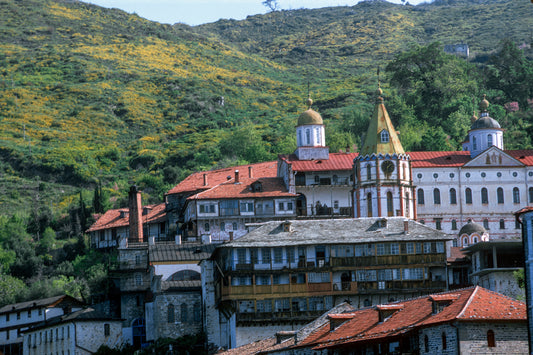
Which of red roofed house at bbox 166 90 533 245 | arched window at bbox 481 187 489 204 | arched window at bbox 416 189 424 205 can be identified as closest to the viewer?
red roofed house at bbox 166 90 533 245

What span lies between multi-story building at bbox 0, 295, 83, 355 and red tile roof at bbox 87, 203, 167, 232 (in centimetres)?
1380

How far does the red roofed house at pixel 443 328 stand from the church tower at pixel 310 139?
46.0 metres

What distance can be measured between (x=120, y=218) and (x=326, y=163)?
2343 cm

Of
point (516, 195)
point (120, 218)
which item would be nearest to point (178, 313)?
point (120, 218)

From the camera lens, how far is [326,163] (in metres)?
107

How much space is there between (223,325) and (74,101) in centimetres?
10815

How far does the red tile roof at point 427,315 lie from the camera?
190ft

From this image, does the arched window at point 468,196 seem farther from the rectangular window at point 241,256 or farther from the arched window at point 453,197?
the rectangular window at point 241,256

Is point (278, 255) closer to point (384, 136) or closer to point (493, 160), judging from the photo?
point (384, 136)

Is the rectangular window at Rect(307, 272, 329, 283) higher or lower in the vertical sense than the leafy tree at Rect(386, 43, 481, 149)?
lower

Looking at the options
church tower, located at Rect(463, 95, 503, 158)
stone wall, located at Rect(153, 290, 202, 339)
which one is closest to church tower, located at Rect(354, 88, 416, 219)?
church tower, located at Rect(463, 95, 503, 158)

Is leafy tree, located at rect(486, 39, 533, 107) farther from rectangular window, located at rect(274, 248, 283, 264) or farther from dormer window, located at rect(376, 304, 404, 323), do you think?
dormer window, located at rect(376, 304, 404, 323)

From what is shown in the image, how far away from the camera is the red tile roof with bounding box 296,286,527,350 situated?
57906mm

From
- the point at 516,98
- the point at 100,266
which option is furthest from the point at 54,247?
the point at 516,98
